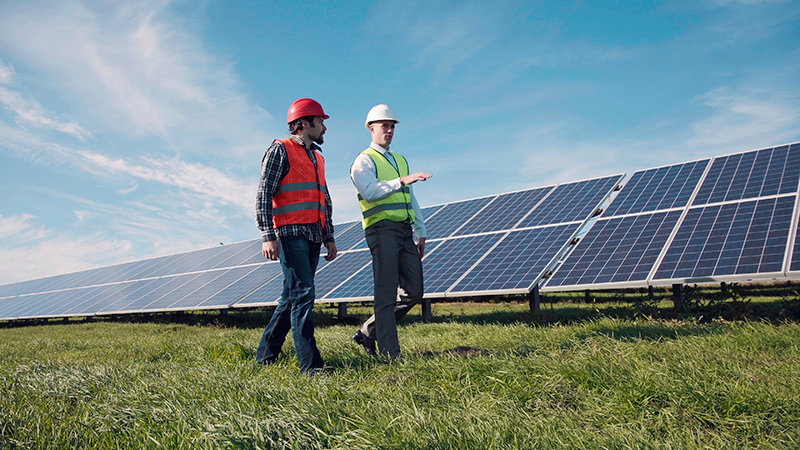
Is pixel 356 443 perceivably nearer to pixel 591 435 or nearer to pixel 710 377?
pixel 591 435

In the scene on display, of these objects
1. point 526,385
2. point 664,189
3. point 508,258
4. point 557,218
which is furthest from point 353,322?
point 526,385

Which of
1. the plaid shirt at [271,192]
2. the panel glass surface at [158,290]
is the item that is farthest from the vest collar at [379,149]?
the panel glass surface at [158,290]

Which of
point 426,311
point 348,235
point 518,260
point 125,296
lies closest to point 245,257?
point 348,235

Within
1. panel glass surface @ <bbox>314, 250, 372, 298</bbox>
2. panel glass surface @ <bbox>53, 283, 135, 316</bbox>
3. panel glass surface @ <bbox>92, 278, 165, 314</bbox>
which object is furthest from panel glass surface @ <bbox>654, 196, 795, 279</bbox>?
panel glass surface @ <bbox>53, 283, 135, 316</bbox>

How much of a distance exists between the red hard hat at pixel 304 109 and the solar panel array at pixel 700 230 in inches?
192

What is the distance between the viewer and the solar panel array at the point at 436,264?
28.5 feet

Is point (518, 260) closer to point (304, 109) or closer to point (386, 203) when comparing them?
point (386, 203)

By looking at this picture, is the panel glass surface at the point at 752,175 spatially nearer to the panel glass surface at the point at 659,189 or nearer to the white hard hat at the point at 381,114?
the panel glass surface at the point at 659,189

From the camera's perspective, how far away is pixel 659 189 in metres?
10.2

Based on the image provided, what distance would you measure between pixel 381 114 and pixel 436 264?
5.60m

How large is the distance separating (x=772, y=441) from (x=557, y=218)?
322 inches

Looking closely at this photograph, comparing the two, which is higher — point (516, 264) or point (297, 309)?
point (297, 309)

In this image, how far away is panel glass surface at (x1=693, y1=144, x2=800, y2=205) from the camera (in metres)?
8.52

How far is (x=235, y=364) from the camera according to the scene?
13.6 ft
